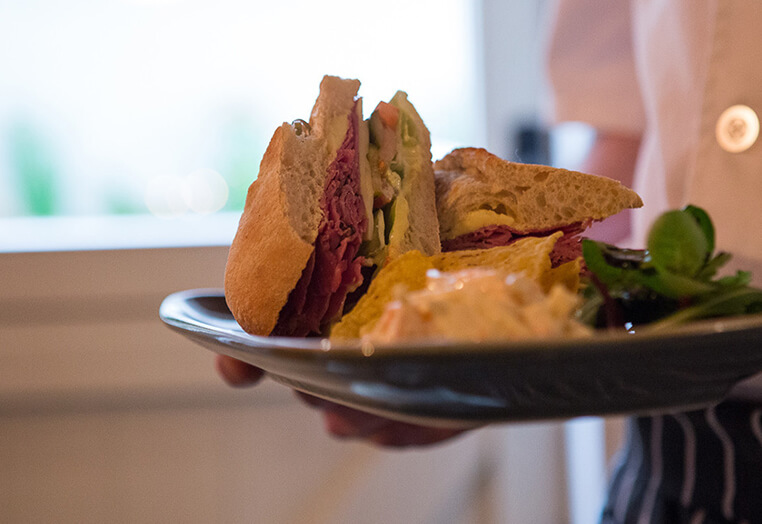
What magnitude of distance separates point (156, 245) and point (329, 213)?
100 centimetres

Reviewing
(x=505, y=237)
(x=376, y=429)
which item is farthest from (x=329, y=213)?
(x=376, y=429)

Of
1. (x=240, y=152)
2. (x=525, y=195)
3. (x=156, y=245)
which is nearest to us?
(x=525, y=195)

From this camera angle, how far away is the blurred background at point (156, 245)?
1485 mm

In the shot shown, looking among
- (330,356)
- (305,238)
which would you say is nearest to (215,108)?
(305,238)

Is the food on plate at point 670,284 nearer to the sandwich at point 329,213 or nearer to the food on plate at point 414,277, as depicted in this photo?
the food on plate at point 414,277

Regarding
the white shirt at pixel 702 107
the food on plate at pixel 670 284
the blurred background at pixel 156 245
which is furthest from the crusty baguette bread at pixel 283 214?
the blurred background at pixel 156 245

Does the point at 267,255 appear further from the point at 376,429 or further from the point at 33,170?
the point at 33,170

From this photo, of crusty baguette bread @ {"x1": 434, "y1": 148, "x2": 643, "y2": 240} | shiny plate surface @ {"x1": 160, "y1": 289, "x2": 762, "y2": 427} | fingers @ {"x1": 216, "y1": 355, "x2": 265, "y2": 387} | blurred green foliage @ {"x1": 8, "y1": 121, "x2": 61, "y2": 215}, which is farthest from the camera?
blurred green foliage @ {"x1": 8, "y1": 121, "x2": 61, "y2": 215}

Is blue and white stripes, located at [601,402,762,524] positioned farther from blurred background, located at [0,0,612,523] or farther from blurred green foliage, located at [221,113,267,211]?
blurred green foliage, located at [221,113,267,211]

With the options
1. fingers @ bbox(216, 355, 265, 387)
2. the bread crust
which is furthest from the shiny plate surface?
fingers @ bbox(216, 355, 265, 387)

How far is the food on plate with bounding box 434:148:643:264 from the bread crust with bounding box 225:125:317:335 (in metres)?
0.16

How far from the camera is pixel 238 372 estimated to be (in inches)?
31.3

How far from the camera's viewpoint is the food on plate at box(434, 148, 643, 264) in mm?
619

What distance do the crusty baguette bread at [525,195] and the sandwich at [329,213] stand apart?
3 centimetres
